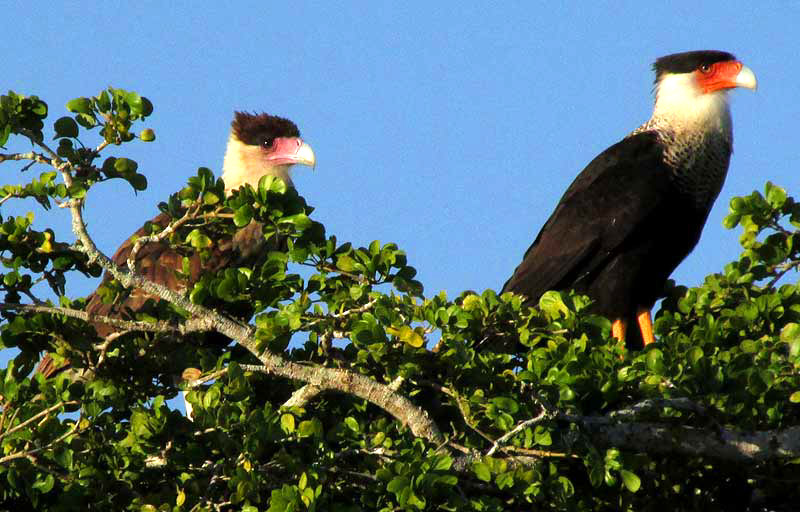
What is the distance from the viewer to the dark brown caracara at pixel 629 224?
19.7 ft

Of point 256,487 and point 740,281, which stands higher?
point 740,281

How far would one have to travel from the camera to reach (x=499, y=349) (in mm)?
4051

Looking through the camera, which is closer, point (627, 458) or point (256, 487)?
point (256, 487)

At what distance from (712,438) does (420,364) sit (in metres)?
0.98

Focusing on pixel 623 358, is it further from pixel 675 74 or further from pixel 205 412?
pixel 675 74

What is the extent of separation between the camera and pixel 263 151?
7359 mm

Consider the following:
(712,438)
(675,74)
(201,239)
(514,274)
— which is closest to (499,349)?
(712,438)

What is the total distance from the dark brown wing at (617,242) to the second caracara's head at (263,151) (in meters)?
1.80

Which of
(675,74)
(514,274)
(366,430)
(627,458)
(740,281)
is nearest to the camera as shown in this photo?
(627,458)

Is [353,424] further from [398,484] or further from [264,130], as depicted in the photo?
[264,130]

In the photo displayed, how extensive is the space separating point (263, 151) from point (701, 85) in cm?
271

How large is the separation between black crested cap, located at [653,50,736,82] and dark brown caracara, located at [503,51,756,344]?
1.64 feet

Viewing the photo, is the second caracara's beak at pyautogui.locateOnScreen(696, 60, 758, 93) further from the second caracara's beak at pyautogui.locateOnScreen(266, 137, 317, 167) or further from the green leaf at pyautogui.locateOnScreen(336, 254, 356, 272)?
the green leaf at pyautogui.locateOnScreen(336, 254, 356, 272)

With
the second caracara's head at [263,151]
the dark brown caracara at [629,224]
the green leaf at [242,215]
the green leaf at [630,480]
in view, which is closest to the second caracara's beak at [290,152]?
the second caracara's head at [263,151]
